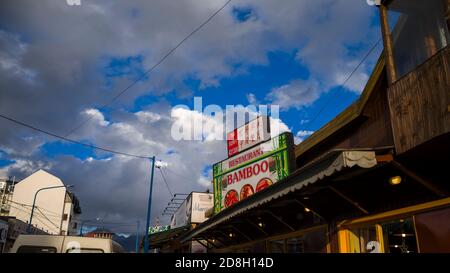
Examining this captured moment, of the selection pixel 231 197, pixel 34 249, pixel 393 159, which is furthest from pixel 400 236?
pixel 231 197

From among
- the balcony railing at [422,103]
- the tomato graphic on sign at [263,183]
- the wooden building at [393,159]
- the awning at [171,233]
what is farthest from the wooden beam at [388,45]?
the awning at [171,233]

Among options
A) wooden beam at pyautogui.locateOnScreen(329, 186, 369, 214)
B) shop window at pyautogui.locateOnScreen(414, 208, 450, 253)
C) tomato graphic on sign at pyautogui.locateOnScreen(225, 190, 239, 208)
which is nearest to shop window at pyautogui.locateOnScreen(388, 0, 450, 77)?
shop window at pyautogui.locateOnScreen(414, 208, 450, 253)

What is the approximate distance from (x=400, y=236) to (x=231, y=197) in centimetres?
1306

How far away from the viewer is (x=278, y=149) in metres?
16.0

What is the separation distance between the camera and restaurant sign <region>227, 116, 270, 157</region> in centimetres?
1883

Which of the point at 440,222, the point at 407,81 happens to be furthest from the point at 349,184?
the point at 407,81

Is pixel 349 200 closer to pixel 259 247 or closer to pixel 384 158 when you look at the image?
pixel 384 158

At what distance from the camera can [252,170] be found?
18.7 meters

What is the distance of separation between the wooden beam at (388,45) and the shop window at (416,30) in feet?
0.23

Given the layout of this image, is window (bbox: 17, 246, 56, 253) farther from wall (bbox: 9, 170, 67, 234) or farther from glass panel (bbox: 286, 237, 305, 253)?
wall (bbox: 9, 170, 67, 234)

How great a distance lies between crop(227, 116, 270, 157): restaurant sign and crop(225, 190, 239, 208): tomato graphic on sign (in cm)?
217

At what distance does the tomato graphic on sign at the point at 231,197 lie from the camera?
1988 cm

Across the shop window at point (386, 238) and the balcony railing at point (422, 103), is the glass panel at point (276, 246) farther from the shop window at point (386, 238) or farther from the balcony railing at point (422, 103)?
the balcony railing at point (422, 103)
